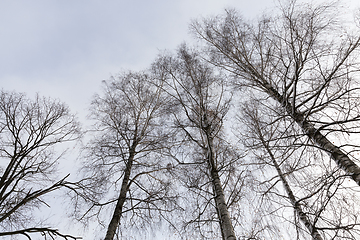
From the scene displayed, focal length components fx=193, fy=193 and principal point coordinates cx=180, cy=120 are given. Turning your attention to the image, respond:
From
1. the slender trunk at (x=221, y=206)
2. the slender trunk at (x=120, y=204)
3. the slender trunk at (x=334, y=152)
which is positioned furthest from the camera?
the slender trunk at (x=120, y=204)

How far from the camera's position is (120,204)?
5309mm

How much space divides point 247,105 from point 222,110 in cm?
172

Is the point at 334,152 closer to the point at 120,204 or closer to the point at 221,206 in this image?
the point at 221,206

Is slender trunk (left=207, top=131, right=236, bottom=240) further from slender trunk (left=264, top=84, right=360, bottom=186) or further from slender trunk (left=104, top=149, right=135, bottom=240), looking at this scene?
slender trunk (left=104, top=149, right=135, bottom=240)

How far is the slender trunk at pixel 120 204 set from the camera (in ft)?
15.0

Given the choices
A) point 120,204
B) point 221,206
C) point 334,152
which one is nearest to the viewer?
point 334,152

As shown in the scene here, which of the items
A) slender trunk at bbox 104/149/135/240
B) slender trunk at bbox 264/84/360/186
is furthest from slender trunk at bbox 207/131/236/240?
slender trunk at bbox 104/149/135/240

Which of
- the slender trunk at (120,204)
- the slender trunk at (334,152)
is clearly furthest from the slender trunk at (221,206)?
the slender trunk at (120,204)

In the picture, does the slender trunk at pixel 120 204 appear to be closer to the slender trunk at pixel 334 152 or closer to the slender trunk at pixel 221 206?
the slender trunk at pixel 221 206

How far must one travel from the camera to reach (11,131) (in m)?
6.24

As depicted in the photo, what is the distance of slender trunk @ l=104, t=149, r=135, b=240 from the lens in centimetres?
458

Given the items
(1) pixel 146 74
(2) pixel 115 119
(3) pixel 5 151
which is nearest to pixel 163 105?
(1) pixel 146 74

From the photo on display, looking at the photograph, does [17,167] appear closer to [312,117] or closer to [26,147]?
[26,147]

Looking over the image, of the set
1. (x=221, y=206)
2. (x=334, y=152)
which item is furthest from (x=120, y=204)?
(x=334, y=152)
